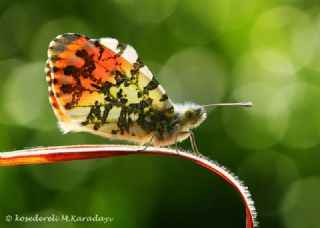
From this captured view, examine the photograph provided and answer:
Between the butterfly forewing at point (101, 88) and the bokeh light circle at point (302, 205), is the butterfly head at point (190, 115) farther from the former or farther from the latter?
the bokeh light circle at point (302, 205)

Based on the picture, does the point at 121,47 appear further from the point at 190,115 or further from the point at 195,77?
the point at 195,77

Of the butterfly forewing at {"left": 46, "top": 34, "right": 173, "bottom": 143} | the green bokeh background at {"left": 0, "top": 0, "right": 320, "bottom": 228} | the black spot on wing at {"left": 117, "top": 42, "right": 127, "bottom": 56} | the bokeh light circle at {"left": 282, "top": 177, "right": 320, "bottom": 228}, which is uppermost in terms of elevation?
the black spot on wing at {"left": 117, "top": 42, "right": 127, "bottom": 56}

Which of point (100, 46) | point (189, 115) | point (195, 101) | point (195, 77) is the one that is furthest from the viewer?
point (195, 77)

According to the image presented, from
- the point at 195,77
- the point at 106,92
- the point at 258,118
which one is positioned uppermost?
the point at 106,92

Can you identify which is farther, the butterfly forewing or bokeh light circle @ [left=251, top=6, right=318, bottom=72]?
bokeh light circle @ [left=251, top=6, right=318, bottom=72]

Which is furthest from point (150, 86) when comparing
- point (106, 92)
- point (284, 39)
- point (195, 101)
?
point (284, 39)

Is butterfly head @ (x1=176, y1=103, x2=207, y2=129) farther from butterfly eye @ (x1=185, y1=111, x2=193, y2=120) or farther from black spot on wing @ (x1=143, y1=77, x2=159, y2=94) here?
black spot on wing @ (x1=143, y1=77, x2=159, y2=94)

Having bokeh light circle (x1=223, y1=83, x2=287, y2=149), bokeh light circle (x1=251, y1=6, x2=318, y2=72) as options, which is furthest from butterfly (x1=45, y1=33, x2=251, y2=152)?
bokeh light circle (x1=251, y1=6, x2=318, y2=72)
